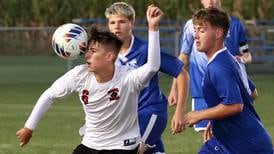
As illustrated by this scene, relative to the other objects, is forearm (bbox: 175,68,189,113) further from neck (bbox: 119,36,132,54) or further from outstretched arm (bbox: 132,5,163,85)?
outstretched arm (bbox: 132,5,163,85)

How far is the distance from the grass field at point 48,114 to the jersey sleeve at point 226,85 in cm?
506

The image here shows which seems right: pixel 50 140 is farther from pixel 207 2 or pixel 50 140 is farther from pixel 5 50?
pixel 5 50

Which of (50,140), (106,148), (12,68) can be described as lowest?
(12,68)

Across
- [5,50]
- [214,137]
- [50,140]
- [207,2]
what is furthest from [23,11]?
[214,137]

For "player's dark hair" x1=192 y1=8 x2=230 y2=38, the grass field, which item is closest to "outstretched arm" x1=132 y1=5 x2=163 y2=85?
"player's dark hair" x1=192 y1=8 x2=230 y2=38

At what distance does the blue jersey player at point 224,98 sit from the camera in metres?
6.79

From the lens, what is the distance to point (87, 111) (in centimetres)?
743

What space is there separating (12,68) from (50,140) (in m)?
15.1

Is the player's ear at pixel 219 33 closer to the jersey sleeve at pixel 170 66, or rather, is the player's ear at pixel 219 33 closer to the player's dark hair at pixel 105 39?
the player's dark hair at pixel 105 39

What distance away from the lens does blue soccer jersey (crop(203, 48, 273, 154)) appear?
6.79 meters

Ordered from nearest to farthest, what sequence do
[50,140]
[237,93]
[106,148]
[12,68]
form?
[237,93]
[106,148]
[50,140]
[12,68]

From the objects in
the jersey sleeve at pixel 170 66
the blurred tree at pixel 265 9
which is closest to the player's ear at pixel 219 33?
the jersey sleeve at pixel 170 66

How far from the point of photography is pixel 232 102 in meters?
6.77

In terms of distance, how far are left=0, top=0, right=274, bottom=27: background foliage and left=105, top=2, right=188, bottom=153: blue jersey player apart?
80.6ft
